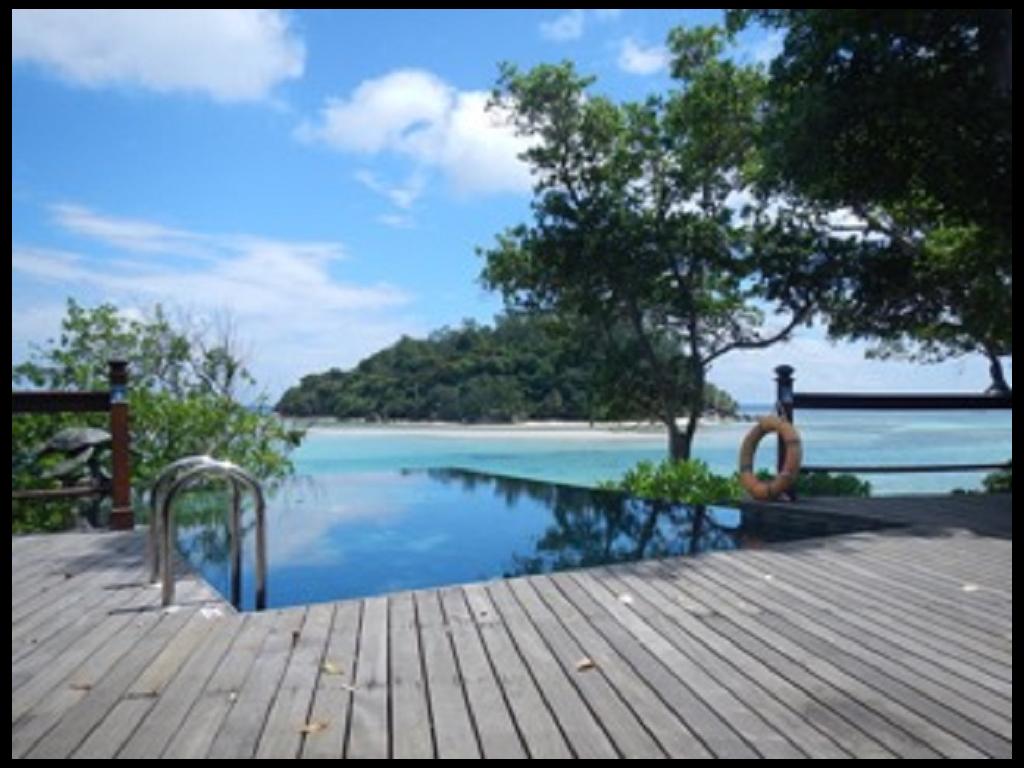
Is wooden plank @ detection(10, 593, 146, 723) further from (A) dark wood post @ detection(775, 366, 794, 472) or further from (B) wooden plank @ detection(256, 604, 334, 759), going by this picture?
(A) dark wood post @ detection(775, 366, 794, 472)

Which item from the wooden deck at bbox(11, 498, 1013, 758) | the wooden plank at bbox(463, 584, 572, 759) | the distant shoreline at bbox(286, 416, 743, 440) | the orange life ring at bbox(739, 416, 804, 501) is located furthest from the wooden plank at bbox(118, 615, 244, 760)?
the distant shoreline at bbox(286, 416, 743, 440)

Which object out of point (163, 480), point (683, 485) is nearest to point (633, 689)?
point (163, 480)

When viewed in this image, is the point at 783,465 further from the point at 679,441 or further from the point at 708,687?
the point at 679,441

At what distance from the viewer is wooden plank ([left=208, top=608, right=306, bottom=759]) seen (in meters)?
1.94

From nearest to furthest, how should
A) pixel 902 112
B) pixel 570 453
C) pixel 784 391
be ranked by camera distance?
pixel 902 112, pixel 784 391, pixel 570 453

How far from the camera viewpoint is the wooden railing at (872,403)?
6.41 m

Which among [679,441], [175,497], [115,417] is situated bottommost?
[679,441]

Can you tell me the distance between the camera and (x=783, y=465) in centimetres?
605

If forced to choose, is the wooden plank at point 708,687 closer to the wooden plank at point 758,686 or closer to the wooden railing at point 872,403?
the wooden plank at point 758,686

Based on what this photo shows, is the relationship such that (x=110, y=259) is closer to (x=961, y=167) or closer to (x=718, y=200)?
(x=718, y=200)

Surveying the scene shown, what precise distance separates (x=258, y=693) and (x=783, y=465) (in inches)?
184

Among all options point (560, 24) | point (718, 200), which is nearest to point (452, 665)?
point (560, 24)

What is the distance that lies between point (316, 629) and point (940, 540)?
366 centimetres

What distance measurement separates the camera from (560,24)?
7555 mm
